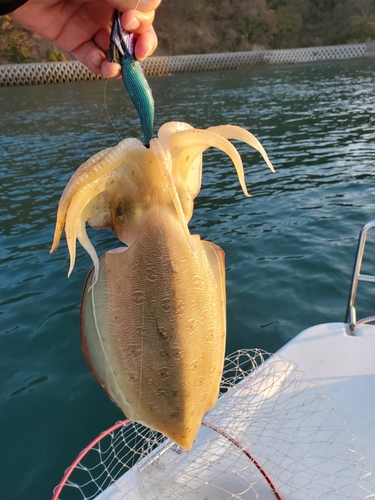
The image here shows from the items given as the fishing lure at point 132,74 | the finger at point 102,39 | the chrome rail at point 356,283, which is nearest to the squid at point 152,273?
the fishing lure at point 132,74

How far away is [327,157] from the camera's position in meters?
13.7

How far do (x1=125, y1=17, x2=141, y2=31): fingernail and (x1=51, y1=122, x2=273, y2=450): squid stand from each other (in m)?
0.55

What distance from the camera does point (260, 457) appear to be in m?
3.29

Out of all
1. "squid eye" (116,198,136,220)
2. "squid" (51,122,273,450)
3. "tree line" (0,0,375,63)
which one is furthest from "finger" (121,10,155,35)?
"tree line" (0,0,375,63)

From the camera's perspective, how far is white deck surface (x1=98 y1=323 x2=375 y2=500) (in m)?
3.05

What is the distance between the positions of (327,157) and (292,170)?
5.92ft

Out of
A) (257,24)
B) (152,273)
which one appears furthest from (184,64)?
(152,273)

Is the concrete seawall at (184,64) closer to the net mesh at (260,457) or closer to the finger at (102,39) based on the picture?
the finger at (102,39)

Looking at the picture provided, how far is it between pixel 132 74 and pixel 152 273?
83 cm

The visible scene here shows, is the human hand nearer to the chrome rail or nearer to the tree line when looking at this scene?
the chrome rail

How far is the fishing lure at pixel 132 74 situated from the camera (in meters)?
1.77

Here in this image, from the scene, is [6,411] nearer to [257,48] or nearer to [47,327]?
[47,327]

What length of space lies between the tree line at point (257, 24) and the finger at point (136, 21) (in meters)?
61.7

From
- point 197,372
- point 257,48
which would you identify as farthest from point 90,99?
point 257,48
